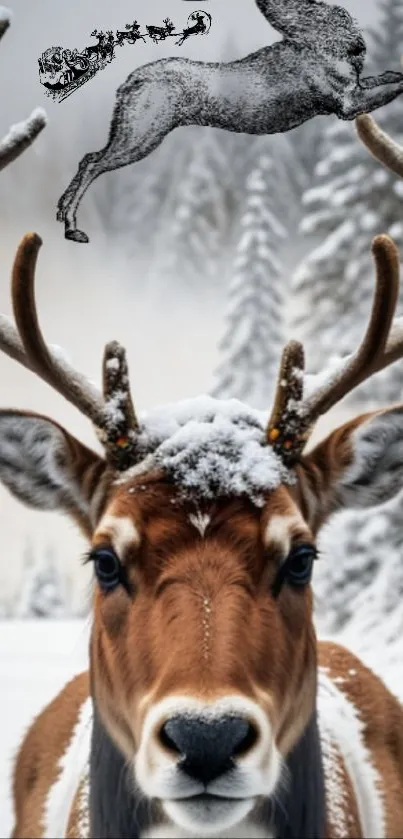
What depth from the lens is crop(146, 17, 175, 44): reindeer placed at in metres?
8.69

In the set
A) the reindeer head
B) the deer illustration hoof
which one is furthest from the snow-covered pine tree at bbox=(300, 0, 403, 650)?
the deer illustration hoof

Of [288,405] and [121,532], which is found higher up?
[288,405]

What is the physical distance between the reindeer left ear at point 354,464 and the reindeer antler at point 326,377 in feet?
0.56

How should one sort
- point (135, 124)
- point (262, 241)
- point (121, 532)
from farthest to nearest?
1. point (262, 241)
2. point (135, 124)
3. point (121, 532)

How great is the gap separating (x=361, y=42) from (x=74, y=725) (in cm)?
920

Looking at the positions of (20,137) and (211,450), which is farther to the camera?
(20,137)

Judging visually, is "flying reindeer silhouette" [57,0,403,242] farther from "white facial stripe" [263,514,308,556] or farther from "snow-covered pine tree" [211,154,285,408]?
"snow-covered pine tree" [211,154,285,408]

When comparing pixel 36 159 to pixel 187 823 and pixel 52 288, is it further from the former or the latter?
pixel 187 823

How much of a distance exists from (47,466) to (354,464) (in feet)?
3.91

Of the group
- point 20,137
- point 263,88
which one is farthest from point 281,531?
point 263,88

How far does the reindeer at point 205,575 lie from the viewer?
8.08 feet

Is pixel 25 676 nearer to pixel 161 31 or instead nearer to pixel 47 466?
pixel 47 466

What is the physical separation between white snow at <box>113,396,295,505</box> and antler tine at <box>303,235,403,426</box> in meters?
0.25

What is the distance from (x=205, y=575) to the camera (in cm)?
277
